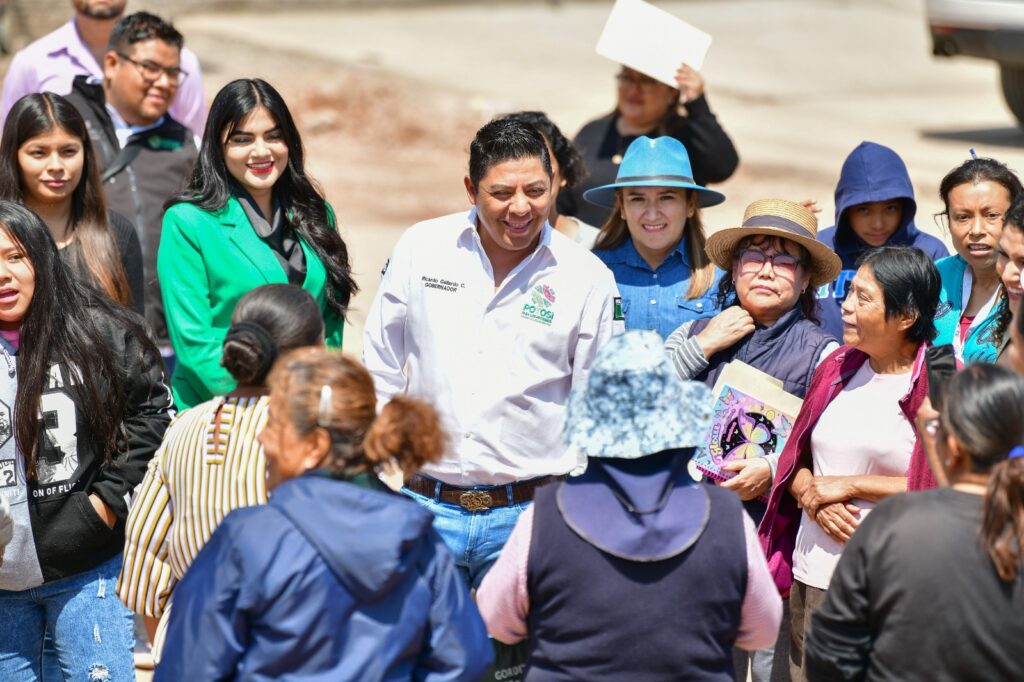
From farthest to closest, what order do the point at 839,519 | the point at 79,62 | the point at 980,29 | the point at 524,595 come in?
the point at 980,29 < the point at 79,62 < the point at 839,519 < the point at 524,595

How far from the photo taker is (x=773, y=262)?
466cm

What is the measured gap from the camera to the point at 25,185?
4.98 m

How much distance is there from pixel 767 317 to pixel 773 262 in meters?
0.20

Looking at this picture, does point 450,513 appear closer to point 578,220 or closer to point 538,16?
point 578,220

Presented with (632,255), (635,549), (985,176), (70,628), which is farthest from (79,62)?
(635,549)

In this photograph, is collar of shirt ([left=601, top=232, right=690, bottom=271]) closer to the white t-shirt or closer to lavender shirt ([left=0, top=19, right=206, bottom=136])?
the white t-shirt

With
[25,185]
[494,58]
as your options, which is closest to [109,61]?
[25,185]

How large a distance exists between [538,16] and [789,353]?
1912cm

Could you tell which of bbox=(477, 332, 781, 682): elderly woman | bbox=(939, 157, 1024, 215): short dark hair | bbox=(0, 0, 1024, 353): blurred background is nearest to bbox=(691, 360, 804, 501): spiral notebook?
bbox=(939, 157, 1024, 215): short dark hair

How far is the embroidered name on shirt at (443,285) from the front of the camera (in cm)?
436

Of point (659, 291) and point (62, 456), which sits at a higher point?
point (659, 291)

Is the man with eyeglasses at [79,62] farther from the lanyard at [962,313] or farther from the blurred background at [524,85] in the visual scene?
the lanyard at [962,313]

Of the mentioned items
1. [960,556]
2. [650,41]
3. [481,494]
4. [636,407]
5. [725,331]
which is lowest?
[481,494]

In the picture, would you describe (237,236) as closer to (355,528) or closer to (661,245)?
(661,245)
